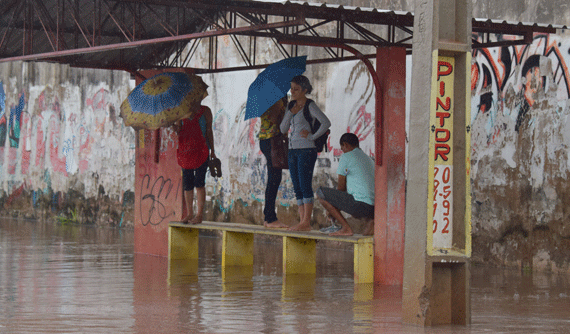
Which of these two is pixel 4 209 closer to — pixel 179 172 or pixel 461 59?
pixel 179 172

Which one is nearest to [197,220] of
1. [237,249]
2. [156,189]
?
[237,249]

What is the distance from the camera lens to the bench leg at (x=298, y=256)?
36.2 feet

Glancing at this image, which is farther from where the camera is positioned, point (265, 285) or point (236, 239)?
point (236, 239)

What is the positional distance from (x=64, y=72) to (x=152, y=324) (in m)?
16.5

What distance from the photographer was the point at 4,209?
24.3m

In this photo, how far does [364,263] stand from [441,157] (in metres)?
3.63

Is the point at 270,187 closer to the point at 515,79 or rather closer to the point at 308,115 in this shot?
the point at 308,115

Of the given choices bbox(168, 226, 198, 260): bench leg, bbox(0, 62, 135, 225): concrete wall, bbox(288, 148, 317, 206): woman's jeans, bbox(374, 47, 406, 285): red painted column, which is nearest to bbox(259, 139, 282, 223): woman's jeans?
bbox(288, 148, 317, 206): woman's jeans

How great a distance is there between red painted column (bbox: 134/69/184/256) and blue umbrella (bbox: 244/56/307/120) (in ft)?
8.36

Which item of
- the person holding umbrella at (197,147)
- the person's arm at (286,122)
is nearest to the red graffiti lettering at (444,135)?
the person's arm at (286,122)

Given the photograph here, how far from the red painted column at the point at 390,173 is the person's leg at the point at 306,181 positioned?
→ 0.87 m

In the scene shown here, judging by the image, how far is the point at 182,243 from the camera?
41.9ft

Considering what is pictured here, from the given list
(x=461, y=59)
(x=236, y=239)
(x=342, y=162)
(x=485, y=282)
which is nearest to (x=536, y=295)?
(x=485, y=282)

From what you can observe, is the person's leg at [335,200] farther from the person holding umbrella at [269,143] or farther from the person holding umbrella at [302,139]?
the person holding umbrella at [269,143]
